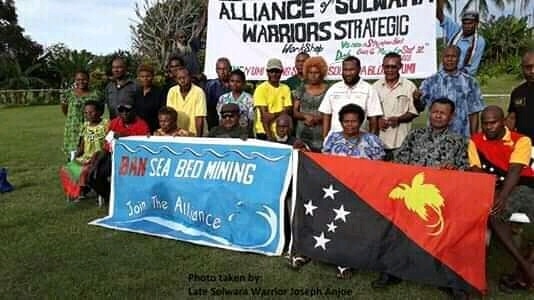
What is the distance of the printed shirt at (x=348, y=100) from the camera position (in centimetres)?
517

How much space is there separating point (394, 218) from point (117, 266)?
2.46 meters

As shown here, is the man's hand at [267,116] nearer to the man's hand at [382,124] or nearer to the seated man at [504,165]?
the man's hand at [382,124]

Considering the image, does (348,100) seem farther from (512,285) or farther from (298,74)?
(512,285)

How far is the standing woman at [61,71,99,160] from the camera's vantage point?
7.16 meters

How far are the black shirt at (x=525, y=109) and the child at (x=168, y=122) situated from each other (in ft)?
11.3

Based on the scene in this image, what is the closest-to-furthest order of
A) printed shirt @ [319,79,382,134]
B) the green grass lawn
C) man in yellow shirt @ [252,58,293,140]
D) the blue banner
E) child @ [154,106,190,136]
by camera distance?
1. the green grass lawn
2. the blue banner
3. printed shirt @ [319,79,382,134]
4. man in yellow shirt @ [252,58,293,140]
5. child @ [154,106,190,136]

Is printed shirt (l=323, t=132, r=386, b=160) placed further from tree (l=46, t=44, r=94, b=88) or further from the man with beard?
tree (l=46, t=44, r=94, b=88)

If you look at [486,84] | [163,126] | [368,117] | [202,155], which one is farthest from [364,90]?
[486,84]

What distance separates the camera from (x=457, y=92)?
5.29 meters

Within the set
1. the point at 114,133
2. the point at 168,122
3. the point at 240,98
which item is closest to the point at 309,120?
the point at 240,98

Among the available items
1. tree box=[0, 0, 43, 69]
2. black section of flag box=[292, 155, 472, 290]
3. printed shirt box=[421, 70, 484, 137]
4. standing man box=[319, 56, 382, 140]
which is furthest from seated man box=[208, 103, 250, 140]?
tree box=[0, 0, 43, 69]

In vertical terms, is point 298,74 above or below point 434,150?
above

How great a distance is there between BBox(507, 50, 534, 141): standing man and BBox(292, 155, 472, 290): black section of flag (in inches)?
64.3

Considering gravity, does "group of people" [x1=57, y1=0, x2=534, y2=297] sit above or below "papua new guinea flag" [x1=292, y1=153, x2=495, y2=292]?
above
